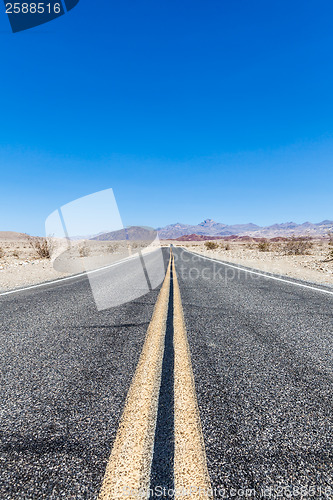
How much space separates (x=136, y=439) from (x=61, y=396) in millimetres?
620

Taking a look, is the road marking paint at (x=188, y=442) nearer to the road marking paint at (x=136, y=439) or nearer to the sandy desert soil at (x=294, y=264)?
the road marking paint at (x=136, y=439)

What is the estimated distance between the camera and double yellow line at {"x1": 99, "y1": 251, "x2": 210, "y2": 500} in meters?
0.90

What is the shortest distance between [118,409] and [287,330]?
7.26 ft

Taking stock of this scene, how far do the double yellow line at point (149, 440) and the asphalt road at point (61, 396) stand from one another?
5 cm

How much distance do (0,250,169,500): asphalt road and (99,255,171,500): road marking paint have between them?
4 cm

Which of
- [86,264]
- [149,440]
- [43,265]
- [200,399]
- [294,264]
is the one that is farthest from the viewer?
[294,264]

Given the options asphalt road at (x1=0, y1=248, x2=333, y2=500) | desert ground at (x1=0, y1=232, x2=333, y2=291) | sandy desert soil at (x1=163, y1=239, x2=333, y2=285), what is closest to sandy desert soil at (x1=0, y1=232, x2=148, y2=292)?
desert ground at (x1=0, y1=232, x2=333, y2=291)

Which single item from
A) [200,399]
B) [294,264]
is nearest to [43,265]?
[200,399]

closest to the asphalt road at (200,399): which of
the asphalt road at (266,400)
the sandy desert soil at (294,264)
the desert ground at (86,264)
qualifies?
the asphalt road at (266,400)

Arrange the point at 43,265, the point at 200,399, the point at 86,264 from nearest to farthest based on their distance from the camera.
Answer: the point at 200,399 → the point at 43,265 → the point at 86,264

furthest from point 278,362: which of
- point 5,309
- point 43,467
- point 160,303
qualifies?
point 5,309

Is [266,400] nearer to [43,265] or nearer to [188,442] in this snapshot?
[188,442]

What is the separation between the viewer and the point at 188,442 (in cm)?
112

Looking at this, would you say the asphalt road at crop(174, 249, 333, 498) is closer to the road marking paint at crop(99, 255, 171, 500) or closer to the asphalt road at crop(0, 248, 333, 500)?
the asphalt road at crop(0, 248, 333, 500)
